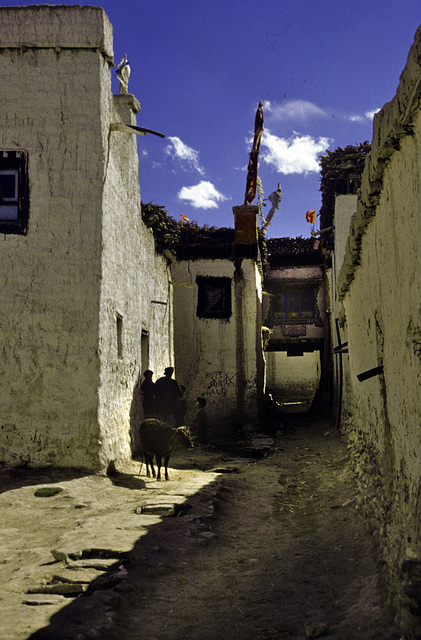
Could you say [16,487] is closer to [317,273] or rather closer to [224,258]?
[224,258]

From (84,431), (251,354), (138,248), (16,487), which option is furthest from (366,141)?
(16,487)

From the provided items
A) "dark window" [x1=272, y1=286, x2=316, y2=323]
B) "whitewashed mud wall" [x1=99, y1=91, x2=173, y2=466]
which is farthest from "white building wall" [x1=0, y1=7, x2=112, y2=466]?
"dark window" [x1=272, y1=286, x2=316, y2=323]

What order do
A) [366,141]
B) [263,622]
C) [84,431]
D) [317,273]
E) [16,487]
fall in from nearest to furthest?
[263,622], [16,487], [84,431], [366,141], [317,273]

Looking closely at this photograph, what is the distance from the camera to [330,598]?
3.67 metres

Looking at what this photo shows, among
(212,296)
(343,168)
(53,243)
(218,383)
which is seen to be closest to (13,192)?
(53,243)

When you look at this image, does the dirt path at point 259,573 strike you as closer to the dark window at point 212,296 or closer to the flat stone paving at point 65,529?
the flat stone paving at point 65,529

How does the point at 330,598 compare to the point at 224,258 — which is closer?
the point at 330,598

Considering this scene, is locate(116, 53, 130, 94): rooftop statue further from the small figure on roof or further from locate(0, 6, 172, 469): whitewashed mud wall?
the small figure on roof

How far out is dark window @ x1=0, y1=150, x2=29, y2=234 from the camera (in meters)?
7.67

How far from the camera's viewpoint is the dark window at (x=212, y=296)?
49.8 ft

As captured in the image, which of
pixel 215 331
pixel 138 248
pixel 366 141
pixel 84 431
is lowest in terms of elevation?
pixel 84 431

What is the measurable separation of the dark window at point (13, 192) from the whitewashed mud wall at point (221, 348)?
7.22 meters

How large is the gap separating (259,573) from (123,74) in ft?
30.9

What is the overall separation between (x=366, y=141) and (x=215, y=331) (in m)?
6.42
